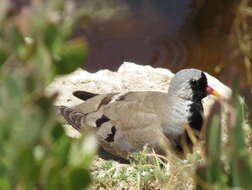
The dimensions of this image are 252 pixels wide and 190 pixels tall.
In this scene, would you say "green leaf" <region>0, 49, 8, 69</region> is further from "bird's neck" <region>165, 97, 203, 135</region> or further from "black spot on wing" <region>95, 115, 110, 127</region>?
"black spot on wing" <region>95, 115, 110, 127</region>

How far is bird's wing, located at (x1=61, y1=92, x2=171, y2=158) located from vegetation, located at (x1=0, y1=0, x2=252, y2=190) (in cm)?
272

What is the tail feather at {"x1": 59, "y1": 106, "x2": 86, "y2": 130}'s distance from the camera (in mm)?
4883

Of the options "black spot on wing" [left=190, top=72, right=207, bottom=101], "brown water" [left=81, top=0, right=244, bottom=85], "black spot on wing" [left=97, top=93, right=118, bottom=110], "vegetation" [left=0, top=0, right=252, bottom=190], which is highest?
"vegetation" [left=0, top=0, right=252, bottom=190]

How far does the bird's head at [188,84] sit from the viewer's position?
15.7 ft

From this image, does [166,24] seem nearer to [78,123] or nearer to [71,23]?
[78,123]

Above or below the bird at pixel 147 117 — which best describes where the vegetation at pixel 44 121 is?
above

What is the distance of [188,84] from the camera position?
15.8 feet

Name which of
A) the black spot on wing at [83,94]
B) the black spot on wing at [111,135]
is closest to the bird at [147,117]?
the black spot on wing at [111,135]

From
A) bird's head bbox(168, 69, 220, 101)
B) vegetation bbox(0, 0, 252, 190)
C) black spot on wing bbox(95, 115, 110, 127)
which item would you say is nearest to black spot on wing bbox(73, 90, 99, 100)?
black spot on wing bbox(95, 115, 110, 127)

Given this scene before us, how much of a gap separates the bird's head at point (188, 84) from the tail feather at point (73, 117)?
0.63 metres

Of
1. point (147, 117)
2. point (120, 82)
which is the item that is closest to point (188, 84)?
point (147, 117)

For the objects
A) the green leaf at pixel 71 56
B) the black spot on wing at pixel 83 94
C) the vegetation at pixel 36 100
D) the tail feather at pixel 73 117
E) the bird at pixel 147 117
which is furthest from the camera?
the black spot on wing at pixel 83 94

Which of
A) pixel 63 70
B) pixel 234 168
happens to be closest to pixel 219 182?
pixel 234 168

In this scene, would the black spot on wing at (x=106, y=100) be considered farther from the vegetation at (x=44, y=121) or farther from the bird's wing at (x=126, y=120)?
the vegetation at (x=44, y=121)
